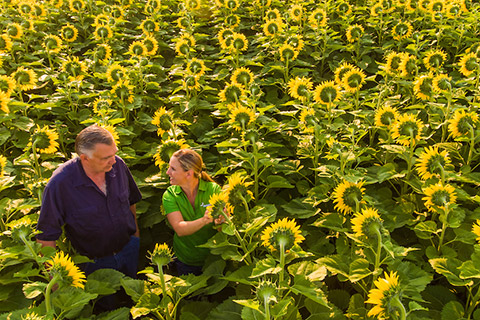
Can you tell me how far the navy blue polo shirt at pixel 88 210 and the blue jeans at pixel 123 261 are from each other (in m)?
0.05

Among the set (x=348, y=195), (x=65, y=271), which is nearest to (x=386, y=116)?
(x=348, y=195)

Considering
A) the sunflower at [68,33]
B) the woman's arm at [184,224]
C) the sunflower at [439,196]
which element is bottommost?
the woman's arm at [184,224]

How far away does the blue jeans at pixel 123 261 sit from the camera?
3.27 metres

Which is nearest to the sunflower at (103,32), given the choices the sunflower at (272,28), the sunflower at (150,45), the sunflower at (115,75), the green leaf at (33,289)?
the sunflower at (150,45)

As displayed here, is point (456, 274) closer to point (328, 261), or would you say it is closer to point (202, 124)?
point (328, 261)

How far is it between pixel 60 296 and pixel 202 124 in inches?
120

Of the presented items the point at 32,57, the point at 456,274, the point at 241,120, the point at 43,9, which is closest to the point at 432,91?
the point at 241,120

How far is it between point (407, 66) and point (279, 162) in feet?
6.40

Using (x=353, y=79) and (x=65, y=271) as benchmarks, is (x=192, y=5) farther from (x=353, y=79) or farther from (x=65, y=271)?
(x=65, y=271)

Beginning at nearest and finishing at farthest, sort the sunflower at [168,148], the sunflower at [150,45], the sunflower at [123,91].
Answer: the sunflower at [168,148]
the sunflower at [123,91]
the sunflower at [150,45]

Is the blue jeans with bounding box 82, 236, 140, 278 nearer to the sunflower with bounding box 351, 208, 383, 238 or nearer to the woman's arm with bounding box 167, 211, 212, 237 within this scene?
the woman's arm with bounding box 167, 211, 212, 237

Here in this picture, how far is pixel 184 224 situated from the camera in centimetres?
301

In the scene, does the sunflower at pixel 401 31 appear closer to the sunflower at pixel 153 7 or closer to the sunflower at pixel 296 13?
the sunflower at pixel 296 13

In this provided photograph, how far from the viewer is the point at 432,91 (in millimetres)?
4234
